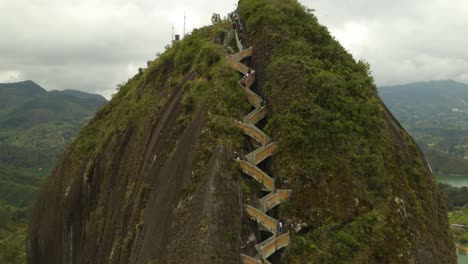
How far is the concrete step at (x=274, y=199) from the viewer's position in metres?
12.3

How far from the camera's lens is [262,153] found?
13.2 meters

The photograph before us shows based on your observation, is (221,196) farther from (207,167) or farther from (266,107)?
(266,107)

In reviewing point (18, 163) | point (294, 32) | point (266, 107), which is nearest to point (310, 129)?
point (266, 107)

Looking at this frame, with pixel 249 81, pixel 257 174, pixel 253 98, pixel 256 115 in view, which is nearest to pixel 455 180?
pixel 249 81

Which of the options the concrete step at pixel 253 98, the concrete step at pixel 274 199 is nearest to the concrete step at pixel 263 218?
the concrete step at pixel 274 199

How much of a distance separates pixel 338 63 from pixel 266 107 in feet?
10.6

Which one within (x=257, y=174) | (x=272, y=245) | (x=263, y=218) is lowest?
(x=272, y=245)

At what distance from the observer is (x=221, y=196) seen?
1170 centimetres

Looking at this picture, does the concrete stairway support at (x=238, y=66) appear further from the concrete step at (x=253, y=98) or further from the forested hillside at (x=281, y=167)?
the concrete step at (x=253, y=98)

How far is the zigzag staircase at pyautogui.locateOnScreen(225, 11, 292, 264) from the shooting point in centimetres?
1162

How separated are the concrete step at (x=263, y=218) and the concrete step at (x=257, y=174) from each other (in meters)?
1.04

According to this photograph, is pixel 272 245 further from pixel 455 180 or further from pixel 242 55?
pixel 455 180

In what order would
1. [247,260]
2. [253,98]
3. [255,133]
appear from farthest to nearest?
1. [253,98]
2. [255,133]
3. [247,260]

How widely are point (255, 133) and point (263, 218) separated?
116 inches
